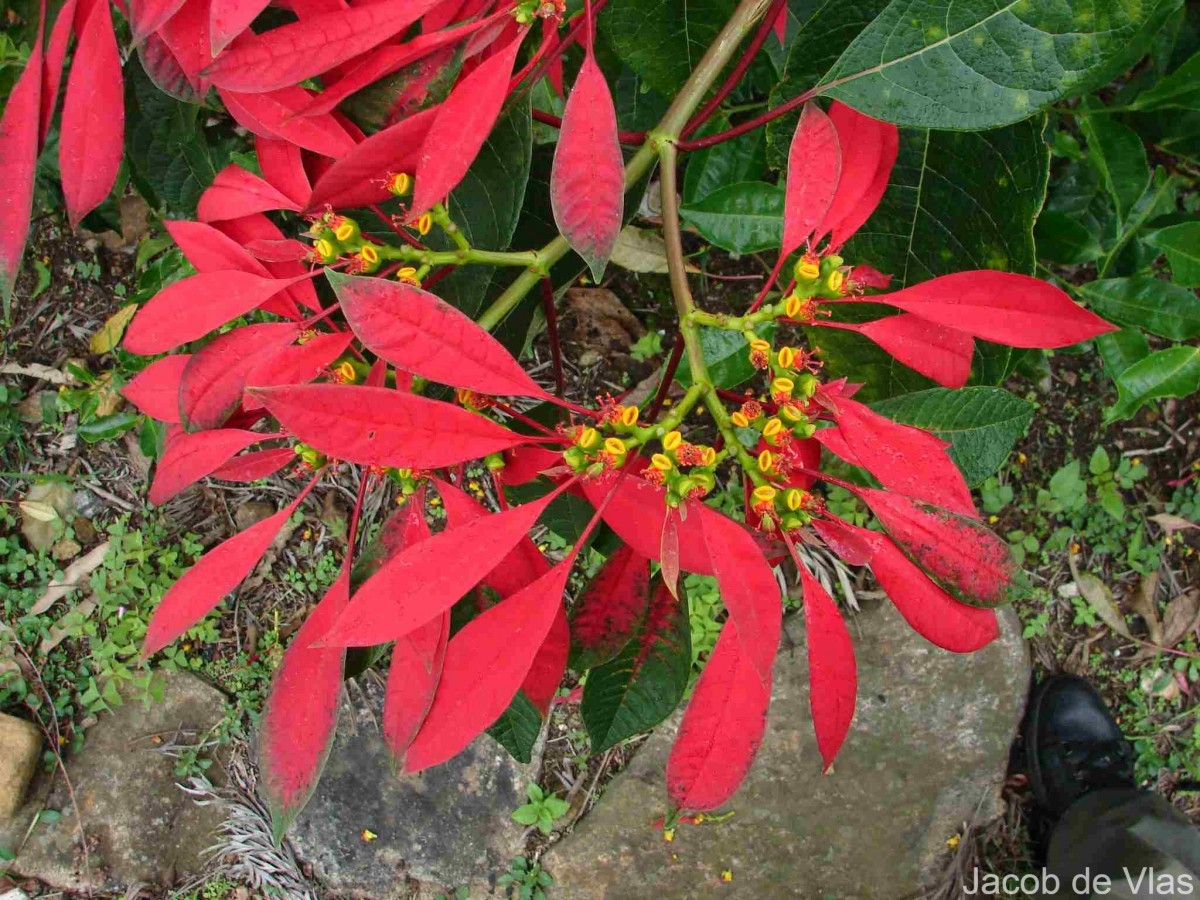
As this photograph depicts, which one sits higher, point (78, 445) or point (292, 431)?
point (292, 431)

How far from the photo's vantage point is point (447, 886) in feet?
5.62

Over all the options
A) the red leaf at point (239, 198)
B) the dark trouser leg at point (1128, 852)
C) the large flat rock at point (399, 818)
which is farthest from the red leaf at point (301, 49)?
the dark trouser leg at point (1128, 852)

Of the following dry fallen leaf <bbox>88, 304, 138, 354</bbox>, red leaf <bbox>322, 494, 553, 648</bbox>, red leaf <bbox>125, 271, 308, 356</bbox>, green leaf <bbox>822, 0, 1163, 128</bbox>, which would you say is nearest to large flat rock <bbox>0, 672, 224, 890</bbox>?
dry fallen leaf <bbox>88, 304, 138, 354</bbox>

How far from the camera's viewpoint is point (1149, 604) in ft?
5.77

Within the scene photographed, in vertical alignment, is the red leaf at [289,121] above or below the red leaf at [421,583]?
above

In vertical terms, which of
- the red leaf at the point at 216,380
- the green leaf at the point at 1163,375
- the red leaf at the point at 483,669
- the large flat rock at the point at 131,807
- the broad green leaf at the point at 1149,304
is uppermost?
the red leaf at the point at 216,380

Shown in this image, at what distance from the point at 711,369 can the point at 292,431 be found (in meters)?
0.62

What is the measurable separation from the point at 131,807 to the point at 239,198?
1.55m

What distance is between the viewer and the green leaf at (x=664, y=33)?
32.5 inches

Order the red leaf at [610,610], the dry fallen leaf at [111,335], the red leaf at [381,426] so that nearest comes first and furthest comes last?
the red leaf at [381,426] < the red leaf at [610,610] < the dry fallen leaf at [111,335]

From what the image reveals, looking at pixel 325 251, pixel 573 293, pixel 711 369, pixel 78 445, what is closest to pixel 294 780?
pixel 325 251

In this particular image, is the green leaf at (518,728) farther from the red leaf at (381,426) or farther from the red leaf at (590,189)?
the red leaf at (590,189)

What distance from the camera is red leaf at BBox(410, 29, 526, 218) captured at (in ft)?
1.89

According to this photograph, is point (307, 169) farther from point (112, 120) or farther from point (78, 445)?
point (78, 445)
